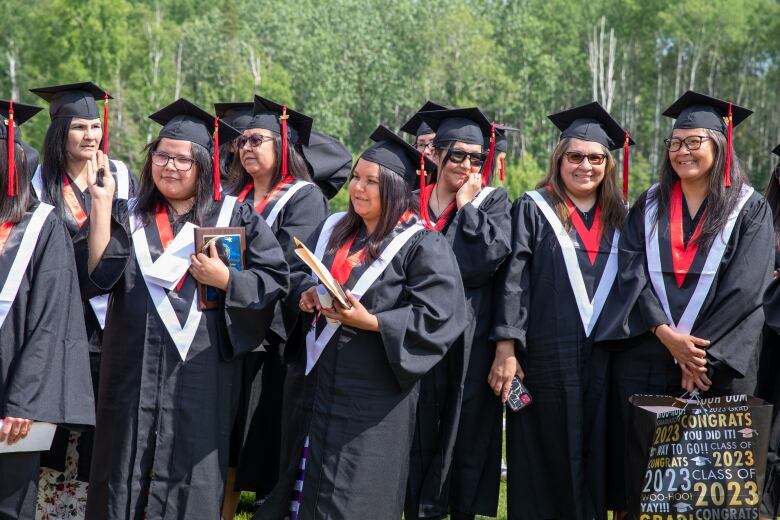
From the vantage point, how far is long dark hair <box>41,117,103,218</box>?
5328 millimetres

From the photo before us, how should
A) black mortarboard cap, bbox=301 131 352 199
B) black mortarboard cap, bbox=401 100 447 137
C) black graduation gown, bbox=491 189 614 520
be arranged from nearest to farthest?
black graduation gown, bbox=491 189 614 520 < black mortarboard cap, bbox=401 100 447 137 < black mortarboard cap, bbox=301 131 352 199

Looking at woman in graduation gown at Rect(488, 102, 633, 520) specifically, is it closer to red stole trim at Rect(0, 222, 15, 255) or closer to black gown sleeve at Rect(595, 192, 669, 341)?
black gown sleeve at Rect(595, 192, 669, 341)

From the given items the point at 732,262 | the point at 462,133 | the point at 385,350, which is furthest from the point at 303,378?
the point at 732,262

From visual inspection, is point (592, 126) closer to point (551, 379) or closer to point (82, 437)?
point (551, 379)

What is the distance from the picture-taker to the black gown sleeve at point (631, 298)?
4863mm

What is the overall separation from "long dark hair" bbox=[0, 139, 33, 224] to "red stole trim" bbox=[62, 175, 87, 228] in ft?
3.58

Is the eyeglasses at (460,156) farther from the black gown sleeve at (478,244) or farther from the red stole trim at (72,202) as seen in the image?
the red stole trim at (72,202)

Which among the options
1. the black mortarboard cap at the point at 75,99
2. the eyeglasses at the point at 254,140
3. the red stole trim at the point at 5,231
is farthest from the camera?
the eyeglasses at the point at 254,140

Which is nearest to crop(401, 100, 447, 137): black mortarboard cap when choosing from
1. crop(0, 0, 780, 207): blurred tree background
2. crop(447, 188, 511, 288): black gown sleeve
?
crop(447, 188, 511, 288): black gown sleeve

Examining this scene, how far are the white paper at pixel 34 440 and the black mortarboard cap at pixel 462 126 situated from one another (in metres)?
2.56

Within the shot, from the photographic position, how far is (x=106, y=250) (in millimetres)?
4316

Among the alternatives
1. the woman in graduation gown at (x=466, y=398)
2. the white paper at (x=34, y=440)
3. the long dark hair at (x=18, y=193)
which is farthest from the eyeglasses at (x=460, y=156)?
the white paper at (x=34, y=440)

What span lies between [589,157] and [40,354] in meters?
2.84

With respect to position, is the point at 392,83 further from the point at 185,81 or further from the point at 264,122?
the point at 264,122
